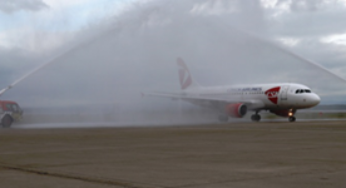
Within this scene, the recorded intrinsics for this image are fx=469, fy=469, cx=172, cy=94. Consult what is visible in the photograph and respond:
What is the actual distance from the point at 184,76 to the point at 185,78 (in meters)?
0.34

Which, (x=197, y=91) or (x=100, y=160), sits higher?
(x=197, y=91)

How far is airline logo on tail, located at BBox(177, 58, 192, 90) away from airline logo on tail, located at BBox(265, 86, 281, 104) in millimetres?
16610

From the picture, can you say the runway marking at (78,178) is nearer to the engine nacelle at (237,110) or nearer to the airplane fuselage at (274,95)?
the airplane fuselage at (274,95)

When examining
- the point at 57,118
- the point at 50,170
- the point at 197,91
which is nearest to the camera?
the point at 50,170

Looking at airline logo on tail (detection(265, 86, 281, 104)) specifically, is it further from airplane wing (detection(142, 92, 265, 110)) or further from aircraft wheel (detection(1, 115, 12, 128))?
aircraft wheel (detection(1, 115, 12, 128))

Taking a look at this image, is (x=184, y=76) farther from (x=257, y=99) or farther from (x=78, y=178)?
(x=78, y=178)

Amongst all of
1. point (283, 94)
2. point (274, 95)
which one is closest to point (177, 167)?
point (283, 94)

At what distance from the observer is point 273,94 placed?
4575 centimetres

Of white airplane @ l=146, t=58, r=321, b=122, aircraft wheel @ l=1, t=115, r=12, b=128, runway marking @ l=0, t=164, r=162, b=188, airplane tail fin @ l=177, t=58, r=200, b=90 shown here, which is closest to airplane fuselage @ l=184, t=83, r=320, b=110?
white airplane @ l=146, t=58, r=321, b=122

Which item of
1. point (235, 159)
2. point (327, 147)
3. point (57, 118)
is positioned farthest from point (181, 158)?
point (57, 118)

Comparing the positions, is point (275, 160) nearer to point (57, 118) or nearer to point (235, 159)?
point (235, 159)

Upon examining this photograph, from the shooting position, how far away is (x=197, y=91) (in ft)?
191

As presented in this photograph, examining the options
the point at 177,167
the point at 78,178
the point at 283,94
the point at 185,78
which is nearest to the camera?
the point at 78,178

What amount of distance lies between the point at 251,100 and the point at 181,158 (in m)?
36.1
